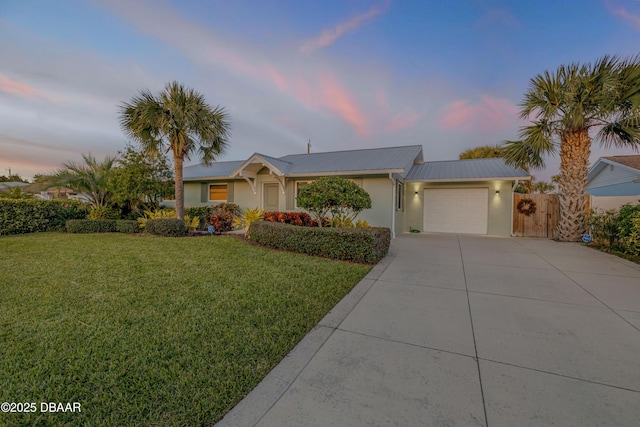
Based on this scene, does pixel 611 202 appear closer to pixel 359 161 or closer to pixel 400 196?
pixel 400 196

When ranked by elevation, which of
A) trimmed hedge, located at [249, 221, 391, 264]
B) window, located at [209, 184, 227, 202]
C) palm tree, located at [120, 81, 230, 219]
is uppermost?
palm tree, located at [120, 81, 230, 219]

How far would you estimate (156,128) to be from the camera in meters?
10.3

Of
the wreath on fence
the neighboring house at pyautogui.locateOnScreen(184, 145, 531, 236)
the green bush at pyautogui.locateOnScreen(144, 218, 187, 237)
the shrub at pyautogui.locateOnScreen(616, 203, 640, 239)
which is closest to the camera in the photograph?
the shrub at pyautogui.locateOnScreen(616, 203, 640, 239)

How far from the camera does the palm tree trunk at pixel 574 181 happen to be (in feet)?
31.1

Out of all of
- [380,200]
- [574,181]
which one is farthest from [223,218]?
[574,181]

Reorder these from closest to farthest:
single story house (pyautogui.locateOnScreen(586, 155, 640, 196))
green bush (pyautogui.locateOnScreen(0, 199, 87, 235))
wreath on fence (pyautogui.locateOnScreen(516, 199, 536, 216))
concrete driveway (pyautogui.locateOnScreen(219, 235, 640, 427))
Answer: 1. concrete driveway (pyautogui.locateOnScreen(219, 235, 640, 427))
2. green bush (pyautogui.locateOnScreen(0, 199, 87, 235))
3. wreath on fence (pyautogui.locateOnScreen(516, 199, 536, 216))
4. single story house (pyautogui.locateOnScreen(586, 155, 640, 196))

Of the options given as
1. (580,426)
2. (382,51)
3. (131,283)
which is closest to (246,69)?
(382,51)

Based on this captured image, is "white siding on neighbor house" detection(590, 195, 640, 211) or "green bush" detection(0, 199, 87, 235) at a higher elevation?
"white siding on neighbor house" detection(590, 195, 640, 211)

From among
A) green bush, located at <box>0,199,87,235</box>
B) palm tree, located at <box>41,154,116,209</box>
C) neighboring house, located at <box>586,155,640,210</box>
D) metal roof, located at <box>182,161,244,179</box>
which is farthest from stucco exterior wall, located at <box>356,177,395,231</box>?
green bush, located at <box>0,199,87,235</box>

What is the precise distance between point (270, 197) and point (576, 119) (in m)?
12.5

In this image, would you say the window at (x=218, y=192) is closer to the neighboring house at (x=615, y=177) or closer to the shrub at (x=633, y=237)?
the shrub at (x=633, y=237)

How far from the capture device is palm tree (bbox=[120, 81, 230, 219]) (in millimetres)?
9820

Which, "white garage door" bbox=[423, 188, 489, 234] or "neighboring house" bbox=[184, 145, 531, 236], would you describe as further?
"white garage door" bbox=[423, 188, 489, 234]

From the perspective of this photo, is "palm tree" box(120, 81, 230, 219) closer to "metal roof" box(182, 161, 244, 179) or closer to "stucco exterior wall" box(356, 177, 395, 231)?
"metal roof" box(182, 161, 244, 179)
